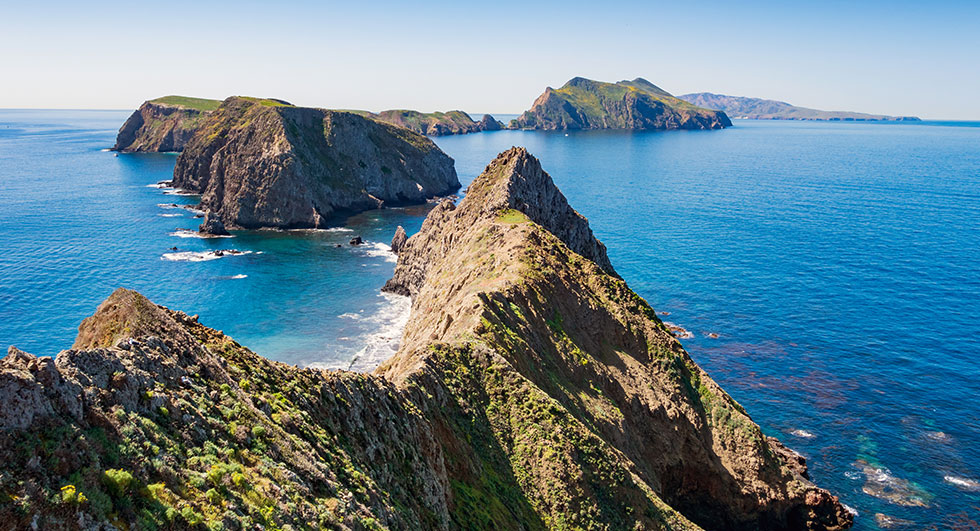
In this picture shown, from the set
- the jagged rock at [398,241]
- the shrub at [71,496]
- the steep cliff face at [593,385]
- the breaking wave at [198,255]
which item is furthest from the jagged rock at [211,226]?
the shrub at [71,496]

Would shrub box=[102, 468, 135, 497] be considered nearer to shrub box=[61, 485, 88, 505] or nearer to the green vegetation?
shrub box=[61, 485, 88, 505]

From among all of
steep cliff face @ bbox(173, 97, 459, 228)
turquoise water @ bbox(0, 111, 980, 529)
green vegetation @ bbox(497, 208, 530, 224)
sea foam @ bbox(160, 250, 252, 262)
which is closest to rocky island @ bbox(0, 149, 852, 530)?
green vegetation @ bbox(497, 208, 530, 224)

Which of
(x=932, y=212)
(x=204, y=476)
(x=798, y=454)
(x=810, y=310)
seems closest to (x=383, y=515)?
(x=204, y=476)


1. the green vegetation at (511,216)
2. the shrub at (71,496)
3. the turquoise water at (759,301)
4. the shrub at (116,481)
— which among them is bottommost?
the turquoise water at (759,301)

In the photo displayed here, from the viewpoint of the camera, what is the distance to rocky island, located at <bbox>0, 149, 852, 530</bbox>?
17.6 m

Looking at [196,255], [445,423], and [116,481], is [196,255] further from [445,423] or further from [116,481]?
[116,481]

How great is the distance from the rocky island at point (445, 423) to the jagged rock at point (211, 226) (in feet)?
294

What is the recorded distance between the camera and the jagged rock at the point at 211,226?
15712 centimetres

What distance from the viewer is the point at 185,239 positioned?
151m

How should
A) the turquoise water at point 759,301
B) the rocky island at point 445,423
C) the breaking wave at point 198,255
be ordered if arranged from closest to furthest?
the rocky island at point 445,423
the turquoise water at point 759,301
the breaking wave at point 198,255

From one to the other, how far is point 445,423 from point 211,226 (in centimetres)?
13760

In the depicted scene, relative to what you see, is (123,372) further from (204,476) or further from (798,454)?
(798,454)

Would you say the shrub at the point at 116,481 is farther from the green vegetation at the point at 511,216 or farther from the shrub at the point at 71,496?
the green vegetation at the point at 511,216

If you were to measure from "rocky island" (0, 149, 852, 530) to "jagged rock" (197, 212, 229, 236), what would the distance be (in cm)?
8975
